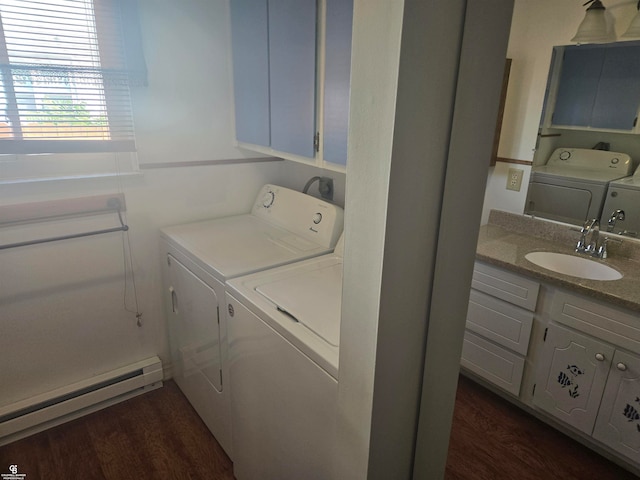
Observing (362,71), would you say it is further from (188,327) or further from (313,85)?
(188,327)

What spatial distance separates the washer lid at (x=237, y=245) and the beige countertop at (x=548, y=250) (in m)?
0.90

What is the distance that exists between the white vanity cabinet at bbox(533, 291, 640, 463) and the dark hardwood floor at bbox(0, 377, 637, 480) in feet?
0.59

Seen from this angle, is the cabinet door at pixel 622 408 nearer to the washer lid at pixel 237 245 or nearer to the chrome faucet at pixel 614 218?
the chrome faucet at pixel 614 218

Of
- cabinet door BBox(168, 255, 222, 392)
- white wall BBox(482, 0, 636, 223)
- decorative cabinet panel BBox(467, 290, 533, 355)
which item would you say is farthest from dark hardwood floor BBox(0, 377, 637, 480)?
white wall BBox(482, 0, 636, 223)

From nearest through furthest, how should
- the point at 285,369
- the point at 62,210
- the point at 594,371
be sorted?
the point at 285,369 < the point at 594,371 < the point at 62,210

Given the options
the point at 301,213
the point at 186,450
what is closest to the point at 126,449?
the point at 186,450

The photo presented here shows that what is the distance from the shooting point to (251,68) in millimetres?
1977

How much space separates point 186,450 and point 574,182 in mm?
2372

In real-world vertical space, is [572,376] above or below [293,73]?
below

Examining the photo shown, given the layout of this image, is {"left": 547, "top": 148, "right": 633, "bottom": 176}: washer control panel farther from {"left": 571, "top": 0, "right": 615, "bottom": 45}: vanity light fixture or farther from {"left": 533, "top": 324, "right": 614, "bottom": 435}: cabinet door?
{"left": 533, "top": 324, "right": 614, "bottom": 435}: cabinet door

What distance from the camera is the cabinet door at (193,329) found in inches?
68.7

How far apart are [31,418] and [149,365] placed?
0.57 meters

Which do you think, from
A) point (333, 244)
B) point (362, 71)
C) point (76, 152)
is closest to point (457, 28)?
point (362, 71)

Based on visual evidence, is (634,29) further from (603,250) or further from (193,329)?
(193,329)
